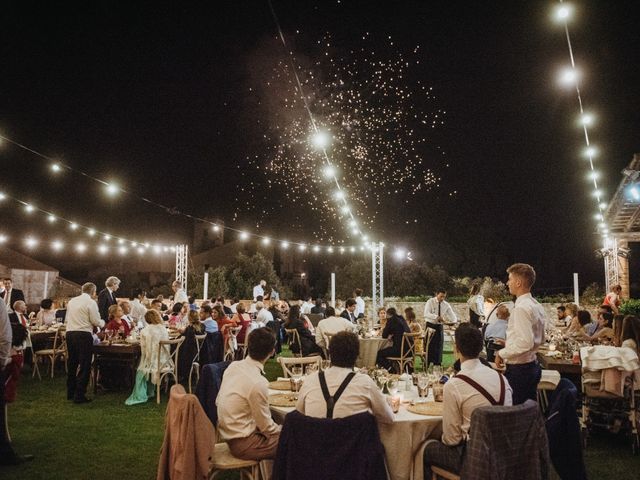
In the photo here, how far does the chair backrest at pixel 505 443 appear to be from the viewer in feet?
8.24

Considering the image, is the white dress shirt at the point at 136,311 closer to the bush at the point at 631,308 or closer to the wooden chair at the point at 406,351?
the wooden chair at the point at 406,351

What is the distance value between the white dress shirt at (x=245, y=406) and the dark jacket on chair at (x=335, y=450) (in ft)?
2.06

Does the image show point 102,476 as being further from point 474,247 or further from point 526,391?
point 474,247

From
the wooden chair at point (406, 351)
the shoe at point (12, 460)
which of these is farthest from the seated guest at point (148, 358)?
the wooden chair at point (406, 351)

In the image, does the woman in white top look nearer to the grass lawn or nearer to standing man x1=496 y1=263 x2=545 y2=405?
the grass lawn

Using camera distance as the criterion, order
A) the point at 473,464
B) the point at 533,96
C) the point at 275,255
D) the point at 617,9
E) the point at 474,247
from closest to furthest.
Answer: the point at 473,464 → the point at 617,9 → the point at 533,96 → the point at 474,247 → the point at 275,255

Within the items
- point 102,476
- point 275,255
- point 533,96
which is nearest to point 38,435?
point 102,476

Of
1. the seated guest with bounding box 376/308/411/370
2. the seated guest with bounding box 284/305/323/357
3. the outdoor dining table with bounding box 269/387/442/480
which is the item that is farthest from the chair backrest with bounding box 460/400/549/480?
the seated guest with bounding box 284/305/323/357

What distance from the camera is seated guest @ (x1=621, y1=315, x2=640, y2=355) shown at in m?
4.84

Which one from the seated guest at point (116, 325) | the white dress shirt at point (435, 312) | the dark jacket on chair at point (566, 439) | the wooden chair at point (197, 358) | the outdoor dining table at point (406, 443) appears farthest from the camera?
the white dress shirt at point (435, 312)

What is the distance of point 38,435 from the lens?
5250mm

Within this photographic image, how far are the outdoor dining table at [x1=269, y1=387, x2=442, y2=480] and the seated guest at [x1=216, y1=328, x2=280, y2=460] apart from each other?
0.68m

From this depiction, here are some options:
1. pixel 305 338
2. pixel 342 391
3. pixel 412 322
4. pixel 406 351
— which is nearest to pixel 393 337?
pixel 406 351

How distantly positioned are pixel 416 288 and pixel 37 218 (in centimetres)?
1736
